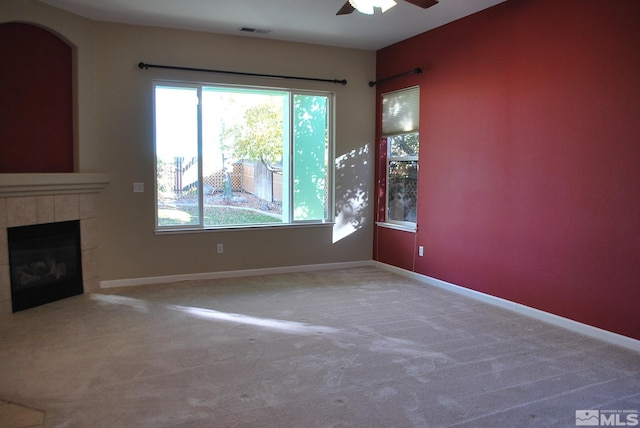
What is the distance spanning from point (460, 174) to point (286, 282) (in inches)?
86.5

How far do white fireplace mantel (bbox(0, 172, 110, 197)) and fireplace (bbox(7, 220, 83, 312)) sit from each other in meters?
0.33

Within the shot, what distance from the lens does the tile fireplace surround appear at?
4.21 meters

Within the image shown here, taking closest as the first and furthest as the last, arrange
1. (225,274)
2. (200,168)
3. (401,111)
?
(200,168)
(225,274)
(401,111)

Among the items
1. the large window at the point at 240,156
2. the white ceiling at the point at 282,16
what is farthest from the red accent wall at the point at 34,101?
the large window at the point at 240,156

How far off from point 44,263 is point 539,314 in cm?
450

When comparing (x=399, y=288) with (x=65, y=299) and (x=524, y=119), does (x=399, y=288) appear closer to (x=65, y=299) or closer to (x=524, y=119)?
(x=524, y=119)

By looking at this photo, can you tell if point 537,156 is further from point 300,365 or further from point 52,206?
point 52,206

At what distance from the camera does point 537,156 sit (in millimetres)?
4148

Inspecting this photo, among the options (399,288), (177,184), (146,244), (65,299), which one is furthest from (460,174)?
(65,299)

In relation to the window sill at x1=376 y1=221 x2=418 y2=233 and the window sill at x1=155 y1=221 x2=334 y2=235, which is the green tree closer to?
the window sill at x1=155 y1=221 x2=334 y2=235

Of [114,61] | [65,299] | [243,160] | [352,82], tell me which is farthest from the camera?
[352,82]

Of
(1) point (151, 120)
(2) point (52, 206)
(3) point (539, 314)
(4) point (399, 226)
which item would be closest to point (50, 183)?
(2) point (52, 206)

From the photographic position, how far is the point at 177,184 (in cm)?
546

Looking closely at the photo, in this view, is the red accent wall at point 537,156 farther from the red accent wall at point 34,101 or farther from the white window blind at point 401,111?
the red accent wall at point 34,101
